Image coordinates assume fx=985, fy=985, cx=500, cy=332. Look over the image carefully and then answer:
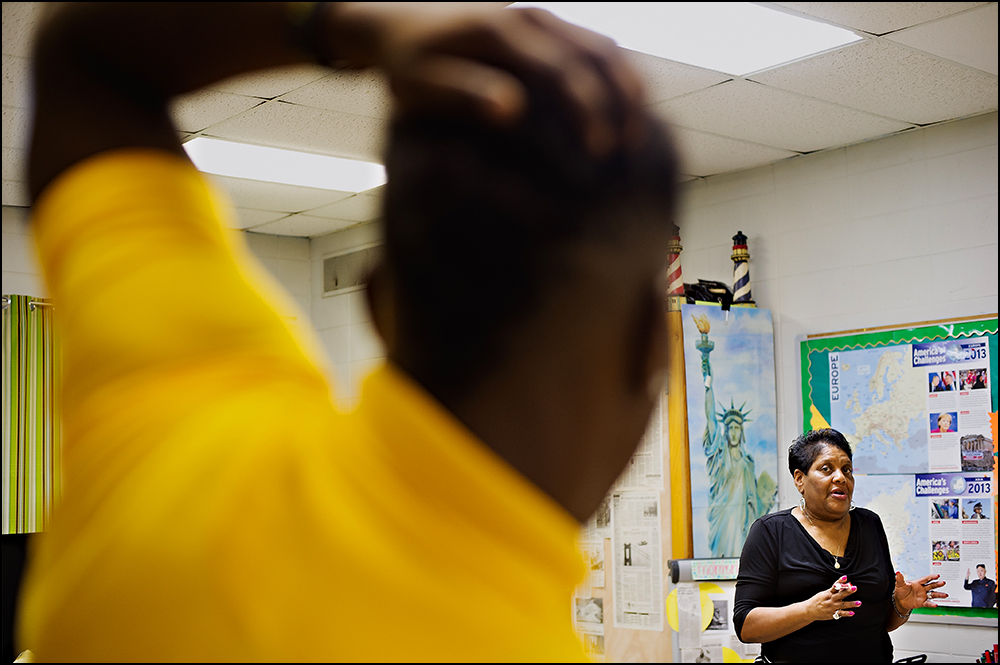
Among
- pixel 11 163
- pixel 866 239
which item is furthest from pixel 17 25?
pixel 866 239

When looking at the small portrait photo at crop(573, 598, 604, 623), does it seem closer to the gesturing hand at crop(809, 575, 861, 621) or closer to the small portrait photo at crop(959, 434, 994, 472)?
the gesturing hand at crop(809, 575, 861, 621)

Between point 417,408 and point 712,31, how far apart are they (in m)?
3.89

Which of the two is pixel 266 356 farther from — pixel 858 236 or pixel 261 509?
pixel 858 236

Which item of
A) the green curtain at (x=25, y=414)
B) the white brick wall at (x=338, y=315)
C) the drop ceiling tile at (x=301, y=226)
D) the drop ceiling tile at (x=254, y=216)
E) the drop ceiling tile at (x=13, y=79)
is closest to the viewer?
the drop ceiling tile at (x=13, y=79)

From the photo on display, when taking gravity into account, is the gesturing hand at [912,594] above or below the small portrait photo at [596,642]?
above

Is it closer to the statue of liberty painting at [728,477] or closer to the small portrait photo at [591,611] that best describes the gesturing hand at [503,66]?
the statue of liberty painting at [728,477]

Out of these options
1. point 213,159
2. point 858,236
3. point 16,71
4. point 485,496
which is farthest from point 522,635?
point 213,159

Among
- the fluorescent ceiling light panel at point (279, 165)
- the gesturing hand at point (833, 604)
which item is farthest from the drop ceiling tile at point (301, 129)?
the gesturing hand at point (833, 604)

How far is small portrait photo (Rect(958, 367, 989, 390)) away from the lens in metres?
4.61

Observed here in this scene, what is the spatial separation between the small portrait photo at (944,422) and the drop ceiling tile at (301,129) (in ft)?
9.82

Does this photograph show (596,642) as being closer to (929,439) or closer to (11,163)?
(929,439)

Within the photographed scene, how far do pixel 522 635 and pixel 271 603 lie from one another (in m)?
0.08

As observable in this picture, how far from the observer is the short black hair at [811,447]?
391cm

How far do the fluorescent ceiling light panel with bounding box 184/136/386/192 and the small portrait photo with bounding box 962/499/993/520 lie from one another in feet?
11.0
